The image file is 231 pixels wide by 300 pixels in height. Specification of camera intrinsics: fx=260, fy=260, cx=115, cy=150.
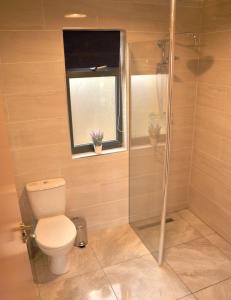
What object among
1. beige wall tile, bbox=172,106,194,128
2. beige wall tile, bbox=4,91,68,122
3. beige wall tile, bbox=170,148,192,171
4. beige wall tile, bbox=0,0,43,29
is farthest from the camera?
beige wall tile, bbox=170,148,192,171

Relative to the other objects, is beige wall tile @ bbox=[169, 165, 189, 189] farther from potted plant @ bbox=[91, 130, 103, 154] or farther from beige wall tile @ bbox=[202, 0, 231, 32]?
beige wall tile @ bbox=[202, 0, 231, 32]

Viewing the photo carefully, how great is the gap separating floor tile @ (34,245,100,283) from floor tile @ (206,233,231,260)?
1183 mm

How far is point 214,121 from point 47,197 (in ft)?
5.73

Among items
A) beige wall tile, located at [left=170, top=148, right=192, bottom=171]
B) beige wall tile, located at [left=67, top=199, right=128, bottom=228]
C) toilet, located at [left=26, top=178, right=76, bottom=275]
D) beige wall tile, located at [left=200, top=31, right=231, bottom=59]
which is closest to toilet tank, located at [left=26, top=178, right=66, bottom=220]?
toilet, located at [left=26, top=178, right=76, bottom=275]

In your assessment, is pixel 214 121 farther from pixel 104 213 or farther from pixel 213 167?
pixel 104 213

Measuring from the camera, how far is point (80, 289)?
2.11m

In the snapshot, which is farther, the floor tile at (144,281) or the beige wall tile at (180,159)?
the beige wall tile at (180,159)

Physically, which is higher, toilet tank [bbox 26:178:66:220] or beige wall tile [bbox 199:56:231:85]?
beige wall tile [bbox 199:56:231:85]

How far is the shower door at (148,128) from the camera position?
Result: 2.09 meters

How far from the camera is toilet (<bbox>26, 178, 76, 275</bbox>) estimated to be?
6.84 feet

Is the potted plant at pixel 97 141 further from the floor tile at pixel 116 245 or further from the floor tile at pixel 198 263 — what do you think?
the floor tile at pixel 198 263

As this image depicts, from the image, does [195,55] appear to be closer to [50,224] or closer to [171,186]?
[171,186]

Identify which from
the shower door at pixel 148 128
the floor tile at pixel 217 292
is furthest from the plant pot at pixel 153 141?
the floor tile at pixel 217 292

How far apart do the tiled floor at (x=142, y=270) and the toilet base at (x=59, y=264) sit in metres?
0.04
